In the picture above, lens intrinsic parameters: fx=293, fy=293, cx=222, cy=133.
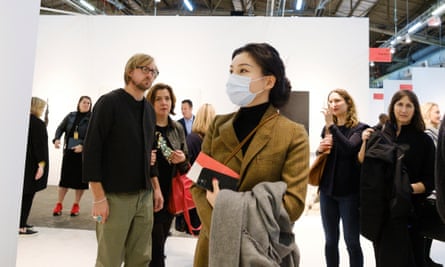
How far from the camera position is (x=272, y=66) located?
4.06ft

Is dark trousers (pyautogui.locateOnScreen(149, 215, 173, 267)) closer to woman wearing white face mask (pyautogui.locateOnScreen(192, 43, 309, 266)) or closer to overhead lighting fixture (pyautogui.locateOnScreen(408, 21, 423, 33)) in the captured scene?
woman wearing white face mask (pyautogui.locateOnScreen(192, 43, 309, 266))

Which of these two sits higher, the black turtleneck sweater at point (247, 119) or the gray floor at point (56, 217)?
the black turtleneck sweater at point (247, 119)

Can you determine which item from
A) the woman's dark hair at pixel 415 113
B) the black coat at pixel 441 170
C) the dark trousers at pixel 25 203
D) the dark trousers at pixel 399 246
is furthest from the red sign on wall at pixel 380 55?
the dark trousers at pixel 25 203

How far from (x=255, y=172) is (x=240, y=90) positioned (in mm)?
357

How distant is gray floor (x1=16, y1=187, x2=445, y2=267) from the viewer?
3.09 m

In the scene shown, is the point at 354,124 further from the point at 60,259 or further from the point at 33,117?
the point at 33,117

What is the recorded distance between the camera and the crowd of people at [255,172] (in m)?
1.04

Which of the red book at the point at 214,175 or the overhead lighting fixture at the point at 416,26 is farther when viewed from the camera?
the overhead lighting fixture at the point at 416,26

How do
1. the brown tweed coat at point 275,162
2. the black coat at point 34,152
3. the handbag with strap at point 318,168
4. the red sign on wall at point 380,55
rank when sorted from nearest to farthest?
the brown tweed coat at point 275,162 < the handbag with strap at point 318,168 < the black coat at point 34,152 < the red sign on wall at point 380,55

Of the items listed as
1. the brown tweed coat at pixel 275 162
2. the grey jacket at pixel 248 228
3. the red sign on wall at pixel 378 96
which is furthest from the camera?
the red sign on wall at pixel 378 96

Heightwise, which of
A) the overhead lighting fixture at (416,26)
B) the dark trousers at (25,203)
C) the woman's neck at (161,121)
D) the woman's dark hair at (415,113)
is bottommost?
the dark trousers at (25,203)

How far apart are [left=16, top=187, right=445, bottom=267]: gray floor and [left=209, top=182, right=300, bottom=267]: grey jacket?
2.34 m

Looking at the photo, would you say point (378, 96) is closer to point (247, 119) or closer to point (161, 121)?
point (161, 121)

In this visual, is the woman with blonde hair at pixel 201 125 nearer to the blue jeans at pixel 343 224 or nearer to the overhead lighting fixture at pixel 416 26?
the blue jeans at pixel 343 224
